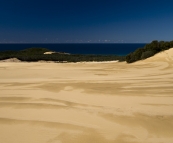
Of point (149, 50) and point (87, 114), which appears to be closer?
point (87, 114)

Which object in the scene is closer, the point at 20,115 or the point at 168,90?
the point at 20,115

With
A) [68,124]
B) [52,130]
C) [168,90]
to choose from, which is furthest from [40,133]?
[168,90]

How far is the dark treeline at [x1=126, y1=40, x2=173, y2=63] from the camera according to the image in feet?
46.0

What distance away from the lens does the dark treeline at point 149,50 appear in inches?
552

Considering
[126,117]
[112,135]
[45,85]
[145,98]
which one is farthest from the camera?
[45,85]

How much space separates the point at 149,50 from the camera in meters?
15.1

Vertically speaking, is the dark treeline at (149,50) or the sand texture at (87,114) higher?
the dark treeline at (149,50)

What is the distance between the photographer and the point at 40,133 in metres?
3.13

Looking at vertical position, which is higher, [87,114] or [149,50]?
[149,50]

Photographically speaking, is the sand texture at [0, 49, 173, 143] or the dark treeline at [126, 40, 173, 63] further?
the dark treeline at [126, 40, 173, 63]

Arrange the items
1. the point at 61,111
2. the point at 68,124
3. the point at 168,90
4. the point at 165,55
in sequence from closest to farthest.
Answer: the point at 68,124, the point at 61,111, the point at 168,90, the point at 165,55

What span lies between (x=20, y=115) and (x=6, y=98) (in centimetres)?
129

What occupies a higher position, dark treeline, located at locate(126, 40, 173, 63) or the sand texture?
dark treeline, located at locate(126, 40, 173, 63)

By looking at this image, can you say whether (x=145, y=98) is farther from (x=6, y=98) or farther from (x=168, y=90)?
(x=6, y=98)
